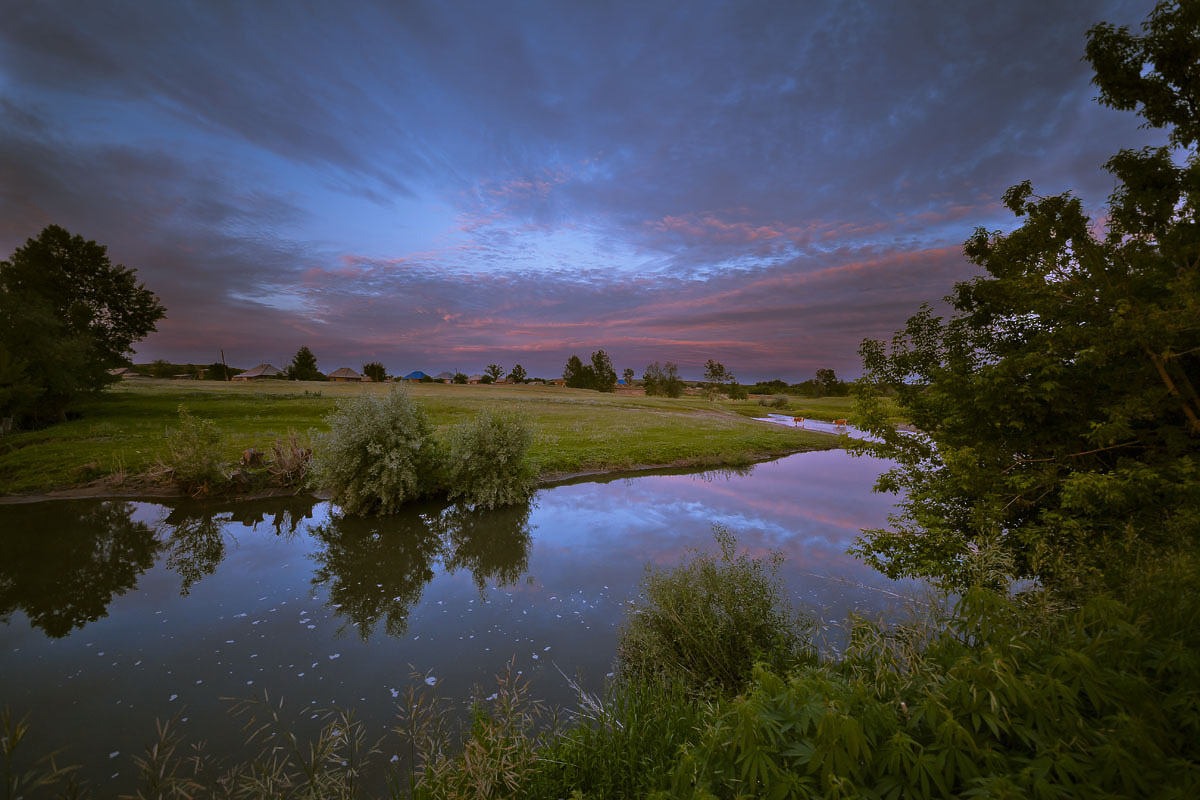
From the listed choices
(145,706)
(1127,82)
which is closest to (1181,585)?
(1127,82)

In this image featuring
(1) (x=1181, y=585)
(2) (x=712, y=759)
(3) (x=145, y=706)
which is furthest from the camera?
(3) (x=145, y=706)

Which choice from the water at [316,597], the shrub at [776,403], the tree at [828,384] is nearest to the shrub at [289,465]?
the water at [316,597]

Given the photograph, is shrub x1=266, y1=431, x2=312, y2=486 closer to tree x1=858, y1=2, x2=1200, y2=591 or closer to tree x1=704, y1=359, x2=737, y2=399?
tree x1=858, y1=2, x2=1200, y2=591

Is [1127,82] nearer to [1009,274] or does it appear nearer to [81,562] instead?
[1009,274]

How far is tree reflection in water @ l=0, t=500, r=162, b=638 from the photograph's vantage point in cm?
878

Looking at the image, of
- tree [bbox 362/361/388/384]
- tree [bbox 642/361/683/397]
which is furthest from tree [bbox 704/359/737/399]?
tree [bbox 362/361/388/384]

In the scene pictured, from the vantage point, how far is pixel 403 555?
12039 millimetres

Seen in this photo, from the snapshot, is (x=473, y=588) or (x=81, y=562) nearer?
(x=473, y=588)

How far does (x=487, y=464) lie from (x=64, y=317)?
4072 cm

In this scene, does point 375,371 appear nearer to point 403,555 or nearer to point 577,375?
point 577,375

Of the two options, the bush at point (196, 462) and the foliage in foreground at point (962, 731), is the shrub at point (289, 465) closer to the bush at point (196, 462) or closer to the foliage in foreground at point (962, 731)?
the bush at point (196, 462)

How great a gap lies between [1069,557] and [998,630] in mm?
5459

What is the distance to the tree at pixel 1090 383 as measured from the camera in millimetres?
6641

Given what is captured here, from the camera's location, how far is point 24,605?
29.0ft
